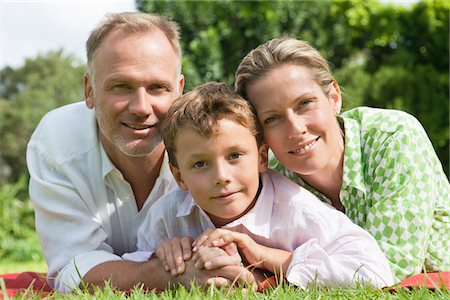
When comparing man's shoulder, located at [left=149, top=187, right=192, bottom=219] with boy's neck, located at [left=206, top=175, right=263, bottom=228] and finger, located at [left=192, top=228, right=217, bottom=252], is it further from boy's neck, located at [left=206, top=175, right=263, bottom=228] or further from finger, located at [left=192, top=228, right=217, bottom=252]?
finger, located at [left=192, top=228, right=217, bottom=252]

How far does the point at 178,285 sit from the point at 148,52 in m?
1.35

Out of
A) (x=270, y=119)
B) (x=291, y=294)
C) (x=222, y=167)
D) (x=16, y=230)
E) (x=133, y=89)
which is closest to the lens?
(x=291, y=294)

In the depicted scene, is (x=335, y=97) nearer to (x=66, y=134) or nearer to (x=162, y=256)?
(x=162, y=256)

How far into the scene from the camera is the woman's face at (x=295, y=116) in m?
3.50

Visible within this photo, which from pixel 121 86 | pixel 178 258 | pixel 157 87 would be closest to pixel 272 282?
pixel 178 258

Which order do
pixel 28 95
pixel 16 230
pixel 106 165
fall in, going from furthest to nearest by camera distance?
pixel 28 95
pixel 16 230
pixel 106 165

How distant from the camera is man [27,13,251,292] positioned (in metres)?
3.82

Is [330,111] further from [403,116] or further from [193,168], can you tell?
[193,168]

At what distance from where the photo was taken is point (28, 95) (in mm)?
17641

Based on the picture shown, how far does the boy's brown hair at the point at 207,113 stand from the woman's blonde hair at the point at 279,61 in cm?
15

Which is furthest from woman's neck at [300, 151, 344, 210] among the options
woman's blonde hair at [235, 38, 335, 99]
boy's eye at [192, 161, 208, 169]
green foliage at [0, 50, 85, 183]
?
green foliage at [0, 50, 85, 183]

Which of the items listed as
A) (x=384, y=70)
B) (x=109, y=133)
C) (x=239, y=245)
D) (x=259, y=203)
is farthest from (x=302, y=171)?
(x=384, y=70)

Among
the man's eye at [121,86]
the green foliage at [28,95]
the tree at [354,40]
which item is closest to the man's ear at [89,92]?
the man's eye at [121,86]

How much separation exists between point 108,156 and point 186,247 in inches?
39.9
